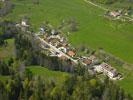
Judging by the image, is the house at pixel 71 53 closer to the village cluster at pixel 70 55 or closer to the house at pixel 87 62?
the village cluster at pixel 70 55

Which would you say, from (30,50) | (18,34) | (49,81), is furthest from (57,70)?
(18,34)

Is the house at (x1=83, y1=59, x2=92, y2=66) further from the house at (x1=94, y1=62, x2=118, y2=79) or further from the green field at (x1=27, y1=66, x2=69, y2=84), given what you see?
the green field at (x1=27, y1=66, x2=69, y2=84)

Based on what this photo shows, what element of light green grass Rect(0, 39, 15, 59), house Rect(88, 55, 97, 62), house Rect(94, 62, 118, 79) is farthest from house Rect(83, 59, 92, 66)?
light green grass Rect(0, 39, 15, 59)

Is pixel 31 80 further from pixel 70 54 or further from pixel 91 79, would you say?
pixel 70 54

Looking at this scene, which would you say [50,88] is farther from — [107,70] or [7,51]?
[107,70]

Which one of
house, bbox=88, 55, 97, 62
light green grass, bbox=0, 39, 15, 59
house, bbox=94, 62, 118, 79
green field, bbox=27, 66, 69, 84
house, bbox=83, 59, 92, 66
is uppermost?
light green grass, bbox=0, 39, 15, 59

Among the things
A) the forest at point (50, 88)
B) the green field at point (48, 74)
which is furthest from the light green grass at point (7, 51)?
the green field at point (48, 74)

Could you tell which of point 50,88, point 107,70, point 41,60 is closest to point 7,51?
point 41,60
